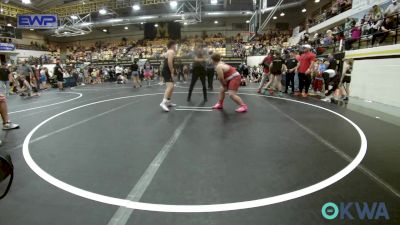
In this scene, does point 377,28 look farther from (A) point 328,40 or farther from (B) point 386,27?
→ (A) point 328,40

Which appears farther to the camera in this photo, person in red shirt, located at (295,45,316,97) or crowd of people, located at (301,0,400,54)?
person in red shirt, located at (295,45,316,97)

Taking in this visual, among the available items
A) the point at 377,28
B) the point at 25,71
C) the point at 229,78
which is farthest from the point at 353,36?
the point at 25,71

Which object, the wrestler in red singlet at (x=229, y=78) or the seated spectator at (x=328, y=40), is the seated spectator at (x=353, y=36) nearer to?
the seated spectator at (x=328, y=40)

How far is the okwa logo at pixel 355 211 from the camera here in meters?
1.96

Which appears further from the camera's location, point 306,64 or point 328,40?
point 328,40

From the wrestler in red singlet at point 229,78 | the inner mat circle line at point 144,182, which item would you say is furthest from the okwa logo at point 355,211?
the wrestler in red singlet at point 229,78

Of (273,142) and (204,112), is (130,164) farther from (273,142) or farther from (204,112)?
(204,112)

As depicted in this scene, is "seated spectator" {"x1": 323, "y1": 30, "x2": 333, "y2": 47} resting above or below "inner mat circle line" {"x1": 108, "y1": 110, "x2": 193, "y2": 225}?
above

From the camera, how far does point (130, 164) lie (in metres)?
2.99

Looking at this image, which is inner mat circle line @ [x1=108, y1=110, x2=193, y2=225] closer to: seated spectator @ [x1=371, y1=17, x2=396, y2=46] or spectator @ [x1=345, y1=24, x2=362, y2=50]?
seated spectator @ [x1=371, y1=17, x2=396, y2=46]

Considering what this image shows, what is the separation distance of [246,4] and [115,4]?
1276 cm

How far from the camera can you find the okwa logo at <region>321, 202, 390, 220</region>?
196 cm

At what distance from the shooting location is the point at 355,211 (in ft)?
6.70

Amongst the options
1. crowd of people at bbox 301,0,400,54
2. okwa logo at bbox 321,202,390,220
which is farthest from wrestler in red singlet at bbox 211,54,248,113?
crowd of people at bbox 301,0,400,54
